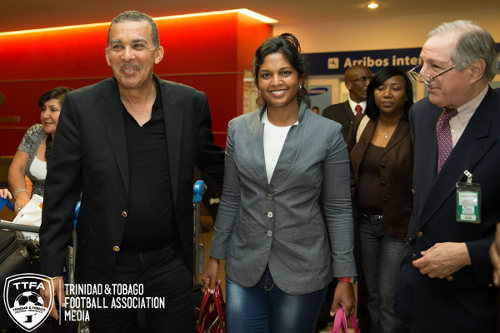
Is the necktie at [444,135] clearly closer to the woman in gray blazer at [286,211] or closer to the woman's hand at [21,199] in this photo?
the woman in gray blazer at [286,211]

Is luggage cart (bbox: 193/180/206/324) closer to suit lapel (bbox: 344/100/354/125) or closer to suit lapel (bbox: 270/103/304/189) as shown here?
suit lapel (bbox: 270/103/304/189)

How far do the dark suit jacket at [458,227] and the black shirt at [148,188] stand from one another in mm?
1032

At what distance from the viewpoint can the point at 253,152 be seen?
6.66 feet

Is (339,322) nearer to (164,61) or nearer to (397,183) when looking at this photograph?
(397,183)

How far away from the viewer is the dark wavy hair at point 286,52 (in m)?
2.04

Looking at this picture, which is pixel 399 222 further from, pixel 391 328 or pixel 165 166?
pixel 165 166

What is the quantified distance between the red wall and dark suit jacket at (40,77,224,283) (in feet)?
21.7

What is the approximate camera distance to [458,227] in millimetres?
1781

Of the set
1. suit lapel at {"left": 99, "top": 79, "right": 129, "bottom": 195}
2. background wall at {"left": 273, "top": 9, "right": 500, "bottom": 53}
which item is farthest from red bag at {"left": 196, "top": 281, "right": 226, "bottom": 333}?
background wall at {"left": 273, "top": 9, "right": 500, "bottom": 53}

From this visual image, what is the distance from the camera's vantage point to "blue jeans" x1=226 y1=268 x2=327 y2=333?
2.02 metres

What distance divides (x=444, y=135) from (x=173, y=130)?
1102mm

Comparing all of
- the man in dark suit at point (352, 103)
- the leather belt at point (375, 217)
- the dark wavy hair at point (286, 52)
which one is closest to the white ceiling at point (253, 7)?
the man in dark suit at point (352, 103)

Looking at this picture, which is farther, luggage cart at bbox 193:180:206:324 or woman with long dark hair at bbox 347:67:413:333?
woman with long dark hair at bbox 347:67:413:333

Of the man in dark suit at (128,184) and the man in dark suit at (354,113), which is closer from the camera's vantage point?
the man in dark suit at (128,184)
